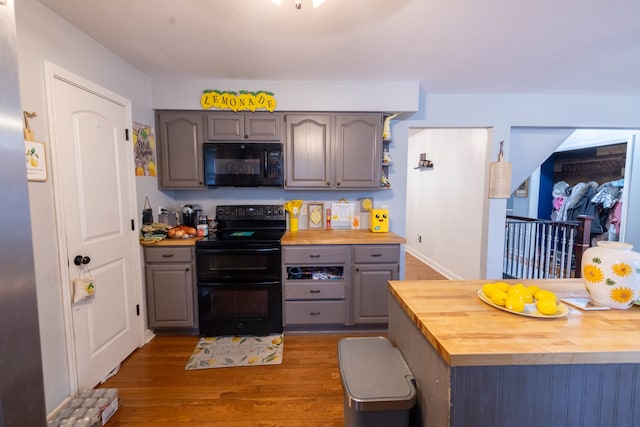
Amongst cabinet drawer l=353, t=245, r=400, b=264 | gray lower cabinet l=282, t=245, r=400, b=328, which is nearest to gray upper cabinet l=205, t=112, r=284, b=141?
gray lower cabinet l=282, t=245, r=400, b=328

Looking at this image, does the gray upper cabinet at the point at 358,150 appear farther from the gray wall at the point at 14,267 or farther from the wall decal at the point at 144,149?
the gray wall at the point at 14,267

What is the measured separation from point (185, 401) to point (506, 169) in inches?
145

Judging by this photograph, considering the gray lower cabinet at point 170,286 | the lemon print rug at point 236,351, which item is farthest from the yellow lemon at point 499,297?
the gray lower cabinet at point 170,286

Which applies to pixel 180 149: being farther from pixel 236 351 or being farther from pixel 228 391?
pixel 228 391

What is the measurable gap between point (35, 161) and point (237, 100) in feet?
5.20

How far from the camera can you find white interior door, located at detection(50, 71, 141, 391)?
5.56 feet

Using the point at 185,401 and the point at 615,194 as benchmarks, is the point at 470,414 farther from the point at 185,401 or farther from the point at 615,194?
the point at 615,194

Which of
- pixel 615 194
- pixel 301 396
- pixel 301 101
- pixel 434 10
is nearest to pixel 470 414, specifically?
pixel 301 396

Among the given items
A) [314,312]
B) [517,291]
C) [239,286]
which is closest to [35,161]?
[239,286]

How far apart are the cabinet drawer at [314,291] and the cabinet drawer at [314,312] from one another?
57 millimetres

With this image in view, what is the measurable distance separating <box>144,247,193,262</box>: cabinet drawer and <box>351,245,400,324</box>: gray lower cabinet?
1510 mm

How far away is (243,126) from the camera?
8.80 ft

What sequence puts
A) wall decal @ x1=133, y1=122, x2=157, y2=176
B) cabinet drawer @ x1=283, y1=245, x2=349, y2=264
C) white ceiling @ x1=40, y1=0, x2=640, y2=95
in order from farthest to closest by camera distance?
cabinet drawer @ x1=283, y1=245, x2=349, y2=264 < wall decal @ x1=133, y1=122, x2=157, y2=176 < white ceiling @ x1=40, y1=0, x2=640, y2=95

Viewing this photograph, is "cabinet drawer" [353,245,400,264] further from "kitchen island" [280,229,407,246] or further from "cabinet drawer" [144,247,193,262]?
"cabinet drawer" [144,247,193,262]
